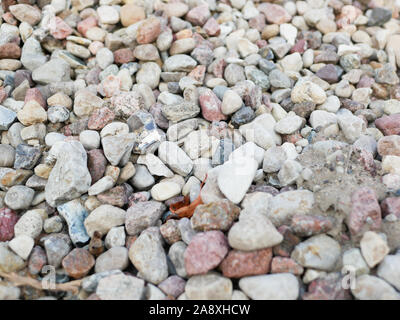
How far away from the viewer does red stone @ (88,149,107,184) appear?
4.82ft

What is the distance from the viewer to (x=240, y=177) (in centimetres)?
137

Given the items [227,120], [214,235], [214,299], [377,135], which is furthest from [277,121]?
[214,299]

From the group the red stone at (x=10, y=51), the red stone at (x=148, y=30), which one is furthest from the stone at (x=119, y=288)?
the red stone at (x=10, y=51)

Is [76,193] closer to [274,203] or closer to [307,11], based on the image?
[274,203]

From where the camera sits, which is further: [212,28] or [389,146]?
[212,28]

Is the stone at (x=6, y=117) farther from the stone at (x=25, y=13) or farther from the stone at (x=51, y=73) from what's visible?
the stone at (x=25, y=13)

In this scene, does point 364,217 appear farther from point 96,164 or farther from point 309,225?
point 96,164

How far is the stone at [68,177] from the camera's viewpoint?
4.51ft

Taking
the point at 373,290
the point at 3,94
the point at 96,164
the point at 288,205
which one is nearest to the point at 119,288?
the point at 96,164

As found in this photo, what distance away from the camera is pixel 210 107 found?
169cm

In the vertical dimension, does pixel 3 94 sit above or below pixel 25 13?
below

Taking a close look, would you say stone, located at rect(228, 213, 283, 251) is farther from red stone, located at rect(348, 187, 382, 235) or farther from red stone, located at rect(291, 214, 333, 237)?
red stone, located at rect(348, 187, 382, 235)

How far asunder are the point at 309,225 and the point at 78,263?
778mm
